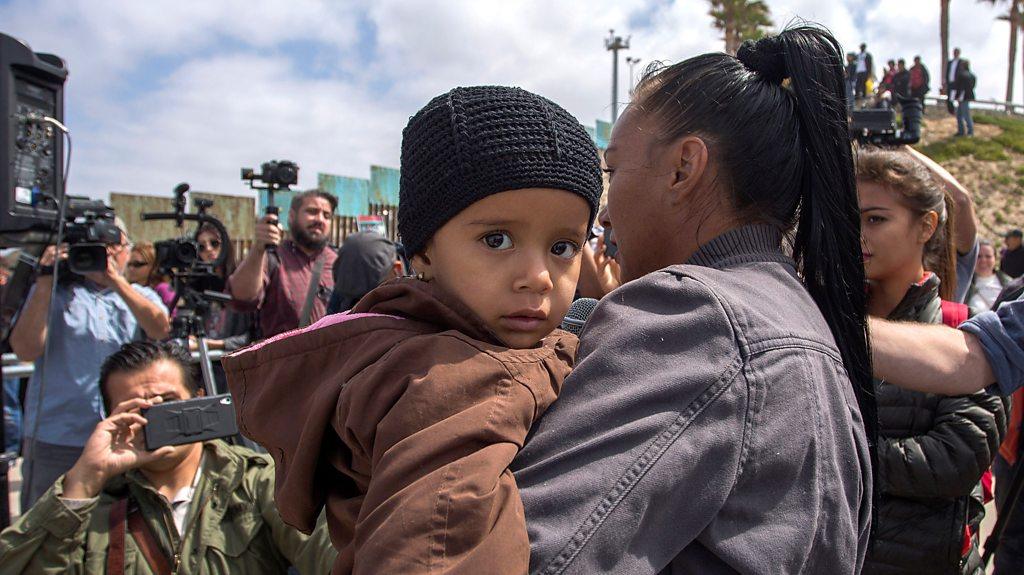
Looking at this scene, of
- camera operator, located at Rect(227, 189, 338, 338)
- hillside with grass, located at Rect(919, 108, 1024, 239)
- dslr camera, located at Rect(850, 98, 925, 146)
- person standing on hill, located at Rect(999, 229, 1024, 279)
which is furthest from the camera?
hillside with grass, located at Rect(919, 108, 1024, 239)

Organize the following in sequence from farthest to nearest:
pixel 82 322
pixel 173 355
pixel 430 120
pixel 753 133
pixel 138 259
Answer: pixel 138 259, pixel 82 322, pixel 173 355, pixel 753 133, pixel 430 120

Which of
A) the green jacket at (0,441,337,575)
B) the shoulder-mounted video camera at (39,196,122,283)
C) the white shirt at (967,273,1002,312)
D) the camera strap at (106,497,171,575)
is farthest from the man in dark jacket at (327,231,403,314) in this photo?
the white shirt at (967,273,1002,312)

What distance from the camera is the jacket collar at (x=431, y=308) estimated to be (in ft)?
3.87

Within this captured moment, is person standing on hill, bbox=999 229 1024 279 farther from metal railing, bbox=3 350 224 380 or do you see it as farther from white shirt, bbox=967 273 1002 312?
metal railing, bbox=3 350 224 380

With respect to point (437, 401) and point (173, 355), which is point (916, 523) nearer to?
point (437, 401)

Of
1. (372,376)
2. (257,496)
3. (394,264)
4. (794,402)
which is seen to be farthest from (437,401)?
(394,264)

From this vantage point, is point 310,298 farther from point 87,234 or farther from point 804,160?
point 804,160

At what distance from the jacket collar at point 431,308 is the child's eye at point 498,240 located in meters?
0.11

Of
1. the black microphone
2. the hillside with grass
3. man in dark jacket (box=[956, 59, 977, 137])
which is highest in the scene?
man in dark jacket (box=[956, 59, 977, 137])

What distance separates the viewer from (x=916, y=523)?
221 centimetres

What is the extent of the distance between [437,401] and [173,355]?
2.43 m

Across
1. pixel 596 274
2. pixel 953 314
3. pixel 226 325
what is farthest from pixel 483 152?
pixel 226 325

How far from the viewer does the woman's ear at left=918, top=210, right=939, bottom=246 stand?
2.51 meters

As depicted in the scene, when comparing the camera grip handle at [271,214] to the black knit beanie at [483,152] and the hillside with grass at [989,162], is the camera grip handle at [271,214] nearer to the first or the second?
the black knit beanie at [483,152]
